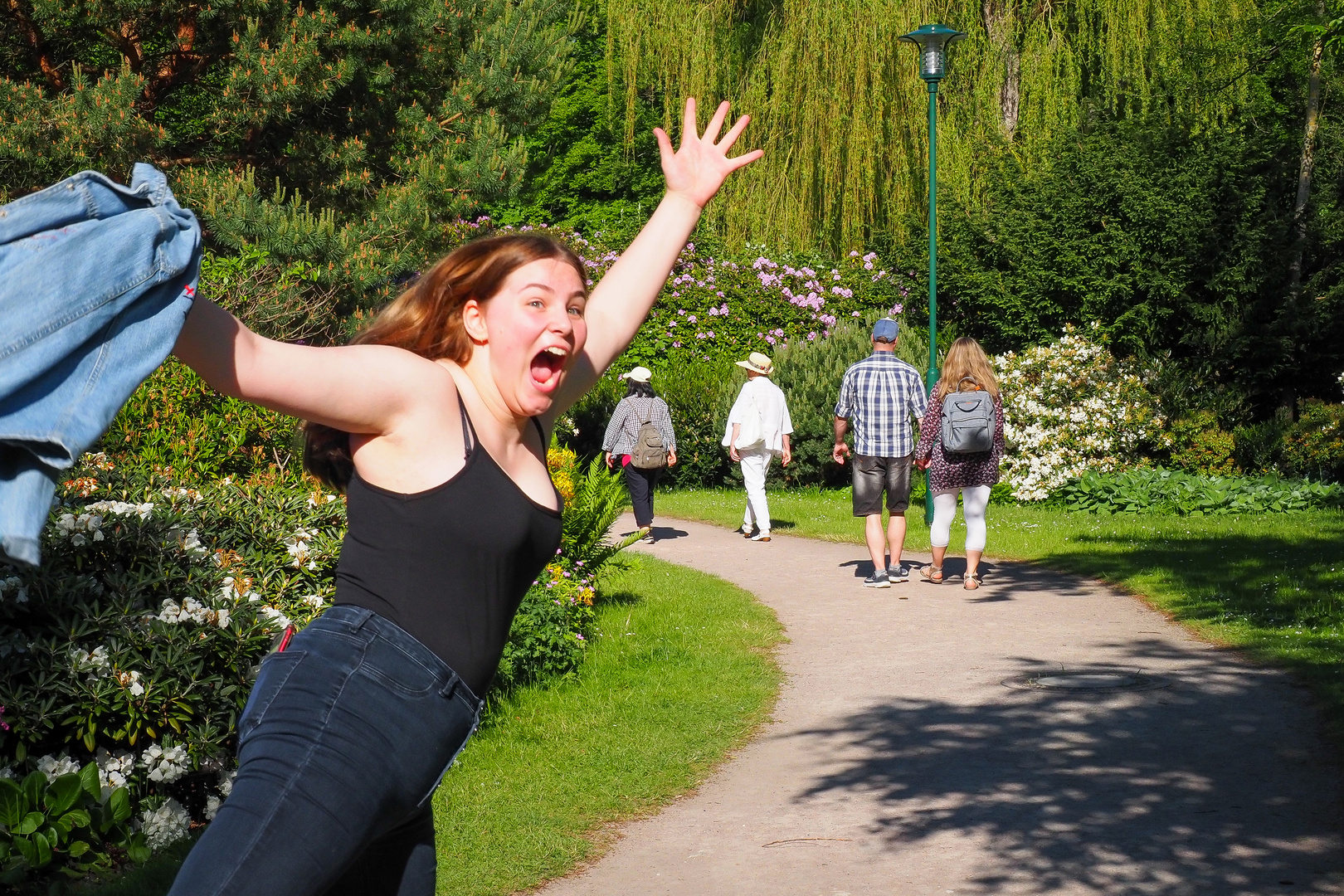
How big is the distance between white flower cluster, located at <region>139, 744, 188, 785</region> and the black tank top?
283cm

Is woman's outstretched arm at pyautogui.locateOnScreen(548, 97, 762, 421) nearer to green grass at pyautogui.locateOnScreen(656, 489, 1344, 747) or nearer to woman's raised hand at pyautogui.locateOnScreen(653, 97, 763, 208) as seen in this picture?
woman's raised hand at pyautogui.locateOnScreen(653, 97, 763, 208)

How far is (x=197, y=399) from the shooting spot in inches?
303

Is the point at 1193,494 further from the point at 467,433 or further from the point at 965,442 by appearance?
the point at 467,433

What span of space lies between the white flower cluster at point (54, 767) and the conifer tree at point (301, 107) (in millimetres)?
7806

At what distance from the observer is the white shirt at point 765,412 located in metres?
14.1

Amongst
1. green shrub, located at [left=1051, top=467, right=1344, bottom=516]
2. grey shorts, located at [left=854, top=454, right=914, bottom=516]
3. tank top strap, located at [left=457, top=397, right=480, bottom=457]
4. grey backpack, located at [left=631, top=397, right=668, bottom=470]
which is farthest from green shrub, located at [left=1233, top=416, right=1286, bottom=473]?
tank top strap, located at [left=457, top=397, right=480, bottom=457]

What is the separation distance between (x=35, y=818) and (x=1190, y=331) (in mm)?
17252

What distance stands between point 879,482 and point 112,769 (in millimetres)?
7183

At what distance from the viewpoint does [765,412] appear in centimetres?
1417

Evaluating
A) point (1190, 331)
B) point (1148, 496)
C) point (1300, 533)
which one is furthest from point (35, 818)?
point (1190, 331)

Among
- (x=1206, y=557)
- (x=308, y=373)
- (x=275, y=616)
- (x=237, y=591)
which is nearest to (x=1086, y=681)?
(x=275, y=616)

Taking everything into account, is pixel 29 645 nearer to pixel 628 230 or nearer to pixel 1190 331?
pixel 1190 331

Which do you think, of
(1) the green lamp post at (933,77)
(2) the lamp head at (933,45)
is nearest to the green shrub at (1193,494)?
(1) the green lamp post at (933,77)

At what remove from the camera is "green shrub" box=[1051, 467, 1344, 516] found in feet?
51.9
